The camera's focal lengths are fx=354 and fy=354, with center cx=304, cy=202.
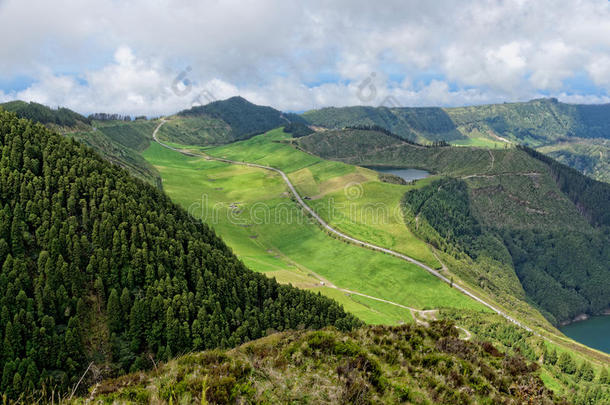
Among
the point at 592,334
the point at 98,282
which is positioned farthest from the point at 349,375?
the point at 592,334

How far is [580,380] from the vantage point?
286ft

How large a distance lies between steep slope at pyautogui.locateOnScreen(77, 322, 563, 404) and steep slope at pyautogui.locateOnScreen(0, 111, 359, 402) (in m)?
22.4

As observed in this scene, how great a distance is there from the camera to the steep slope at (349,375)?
2023 centimetres

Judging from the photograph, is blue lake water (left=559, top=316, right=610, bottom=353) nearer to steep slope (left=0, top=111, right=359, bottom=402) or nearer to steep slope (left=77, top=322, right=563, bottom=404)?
steep slope (left=0, top=111, right=359, bottom=402)

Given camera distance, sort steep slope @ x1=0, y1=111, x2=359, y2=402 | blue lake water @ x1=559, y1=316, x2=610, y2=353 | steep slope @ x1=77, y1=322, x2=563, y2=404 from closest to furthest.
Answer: steep slope @ x1=77, y1=322, x2=563, y2=404 → steep slope @ x1=0, y1=111, x2=359, y2=402 → blue lake water @ x1=559, y1=316, x2=610, y2=353

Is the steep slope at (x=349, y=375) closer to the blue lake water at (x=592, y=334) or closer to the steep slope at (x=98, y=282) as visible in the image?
the steep slope at (x=98, y=282)

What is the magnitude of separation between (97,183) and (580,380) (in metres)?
119

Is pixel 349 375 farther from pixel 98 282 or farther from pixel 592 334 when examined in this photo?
pixel 592 334

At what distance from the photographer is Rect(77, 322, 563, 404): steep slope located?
2023 centimetres

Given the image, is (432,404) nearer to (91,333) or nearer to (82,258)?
(91,333)

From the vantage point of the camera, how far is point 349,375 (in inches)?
948

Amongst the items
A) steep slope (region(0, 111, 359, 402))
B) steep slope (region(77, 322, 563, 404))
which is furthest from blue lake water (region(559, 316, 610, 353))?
steep slope (region(77, 322, 563, 404))

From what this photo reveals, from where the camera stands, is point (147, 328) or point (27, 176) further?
point (27, 176)

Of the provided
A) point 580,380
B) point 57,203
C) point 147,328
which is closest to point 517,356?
point 147,328
